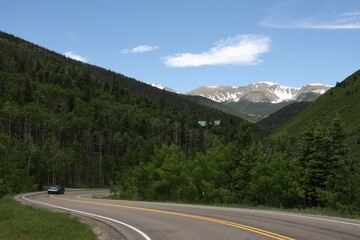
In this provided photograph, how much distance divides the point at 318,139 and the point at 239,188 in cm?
1212

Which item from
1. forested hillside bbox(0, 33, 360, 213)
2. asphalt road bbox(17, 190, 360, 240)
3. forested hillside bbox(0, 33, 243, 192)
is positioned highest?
forested hillside bbox(0, 33, 243, 192)

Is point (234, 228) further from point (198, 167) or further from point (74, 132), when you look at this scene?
point (74, 132)

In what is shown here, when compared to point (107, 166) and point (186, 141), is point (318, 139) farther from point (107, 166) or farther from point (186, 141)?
point (186, 141)

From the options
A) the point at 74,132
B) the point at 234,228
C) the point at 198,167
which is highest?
the point at 74,132

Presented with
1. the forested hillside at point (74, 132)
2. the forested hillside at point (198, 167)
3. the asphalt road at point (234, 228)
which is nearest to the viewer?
the asphalt road at point (234, 228)

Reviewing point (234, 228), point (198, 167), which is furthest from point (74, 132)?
point (234, 228)

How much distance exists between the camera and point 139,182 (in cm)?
5753

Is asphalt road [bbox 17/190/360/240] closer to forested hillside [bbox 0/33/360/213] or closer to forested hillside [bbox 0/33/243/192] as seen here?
forested hillside [bbox 0/33/360/213]

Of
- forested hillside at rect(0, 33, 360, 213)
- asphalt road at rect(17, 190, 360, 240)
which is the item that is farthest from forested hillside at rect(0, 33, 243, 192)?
asphalt road at rect(17, 190, 360, 240)

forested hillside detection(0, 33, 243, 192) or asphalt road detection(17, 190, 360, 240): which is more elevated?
forested hillside detection(0, 33, 243, 192)

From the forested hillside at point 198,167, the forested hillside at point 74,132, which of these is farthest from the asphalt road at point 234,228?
the forested hillside at point 74,132

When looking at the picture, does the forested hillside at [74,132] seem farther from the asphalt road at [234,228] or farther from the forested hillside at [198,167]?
the asphalt road at [234,228]

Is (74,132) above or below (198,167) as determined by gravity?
above

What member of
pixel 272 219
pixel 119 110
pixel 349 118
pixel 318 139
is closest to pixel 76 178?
pixel 119 110
